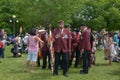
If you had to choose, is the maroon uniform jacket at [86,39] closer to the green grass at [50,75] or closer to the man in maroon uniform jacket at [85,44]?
the man in maroon uniform jacket at [85,44]

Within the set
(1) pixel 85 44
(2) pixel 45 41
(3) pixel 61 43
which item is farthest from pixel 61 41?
(2) pixel 45 41

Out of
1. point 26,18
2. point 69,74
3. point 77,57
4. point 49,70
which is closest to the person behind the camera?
point 69,74

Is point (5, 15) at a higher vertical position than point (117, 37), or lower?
higher

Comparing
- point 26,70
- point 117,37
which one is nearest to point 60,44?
point 26,70

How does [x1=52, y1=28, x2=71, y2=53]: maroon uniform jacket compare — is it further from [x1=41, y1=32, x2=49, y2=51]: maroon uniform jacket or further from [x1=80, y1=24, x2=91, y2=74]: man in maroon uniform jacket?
[x1=41, y1=32, x2=49, y2=51]: maroon uniform jacket

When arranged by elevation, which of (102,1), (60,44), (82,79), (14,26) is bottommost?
(82,79)

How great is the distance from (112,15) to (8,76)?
43.7m

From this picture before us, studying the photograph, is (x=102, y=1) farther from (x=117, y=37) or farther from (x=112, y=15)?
(x=117, y=37)

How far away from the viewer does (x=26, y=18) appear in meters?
45.2

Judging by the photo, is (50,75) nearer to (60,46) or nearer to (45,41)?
(60,46)

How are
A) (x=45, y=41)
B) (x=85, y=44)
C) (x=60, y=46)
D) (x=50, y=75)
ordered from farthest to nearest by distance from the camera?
(x=45, y=41), (x=85, y=44), (x=50, y=75), (x=60, y=46)

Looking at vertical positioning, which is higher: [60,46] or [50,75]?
[60,46]

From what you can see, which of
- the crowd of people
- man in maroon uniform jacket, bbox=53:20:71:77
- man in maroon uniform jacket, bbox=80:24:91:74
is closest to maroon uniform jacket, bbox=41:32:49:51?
the crowd of people

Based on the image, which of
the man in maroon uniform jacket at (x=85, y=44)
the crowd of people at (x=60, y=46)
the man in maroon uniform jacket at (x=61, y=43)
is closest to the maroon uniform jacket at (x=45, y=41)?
the crowd of people at (x=60, y=46)
